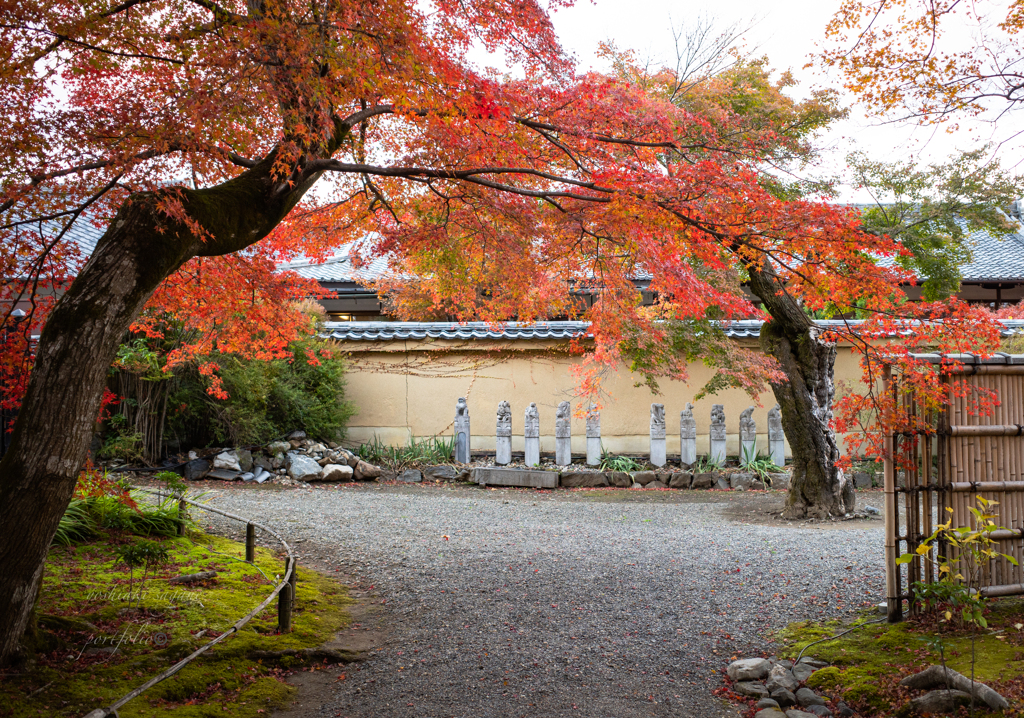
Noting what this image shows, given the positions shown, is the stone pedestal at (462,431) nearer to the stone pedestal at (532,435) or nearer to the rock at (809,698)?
the stone pedestal at (532,435)

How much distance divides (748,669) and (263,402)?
28.2 feet

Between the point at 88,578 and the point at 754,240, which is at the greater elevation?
the point at 754,240

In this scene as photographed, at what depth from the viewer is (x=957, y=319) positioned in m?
4.41

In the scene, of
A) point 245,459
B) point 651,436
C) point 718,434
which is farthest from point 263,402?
point 718,434

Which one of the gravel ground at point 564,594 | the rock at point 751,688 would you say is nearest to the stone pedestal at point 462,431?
the gravel ground at point 564,594

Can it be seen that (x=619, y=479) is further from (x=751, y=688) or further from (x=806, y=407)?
(x=751, y=688)

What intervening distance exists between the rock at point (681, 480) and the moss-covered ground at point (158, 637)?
6.31 metres

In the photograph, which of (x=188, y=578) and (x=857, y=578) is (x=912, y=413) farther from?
(x=188, y=578)

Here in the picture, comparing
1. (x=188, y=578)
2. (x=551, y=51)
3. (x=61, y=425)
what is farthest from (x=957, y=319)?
(x=188, y=578)

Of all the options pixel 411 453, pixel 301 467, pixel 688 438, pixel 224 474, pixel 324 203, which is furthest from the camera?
pixel 411 453

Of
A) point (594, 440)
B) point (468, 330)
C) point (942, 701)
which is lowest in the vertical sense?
point (942, 701)

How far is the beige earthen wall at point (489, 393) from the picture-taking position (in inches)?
460

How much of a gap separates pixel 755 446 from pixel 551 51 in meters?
8.23

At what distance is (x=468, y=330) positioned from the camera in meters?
11.8
